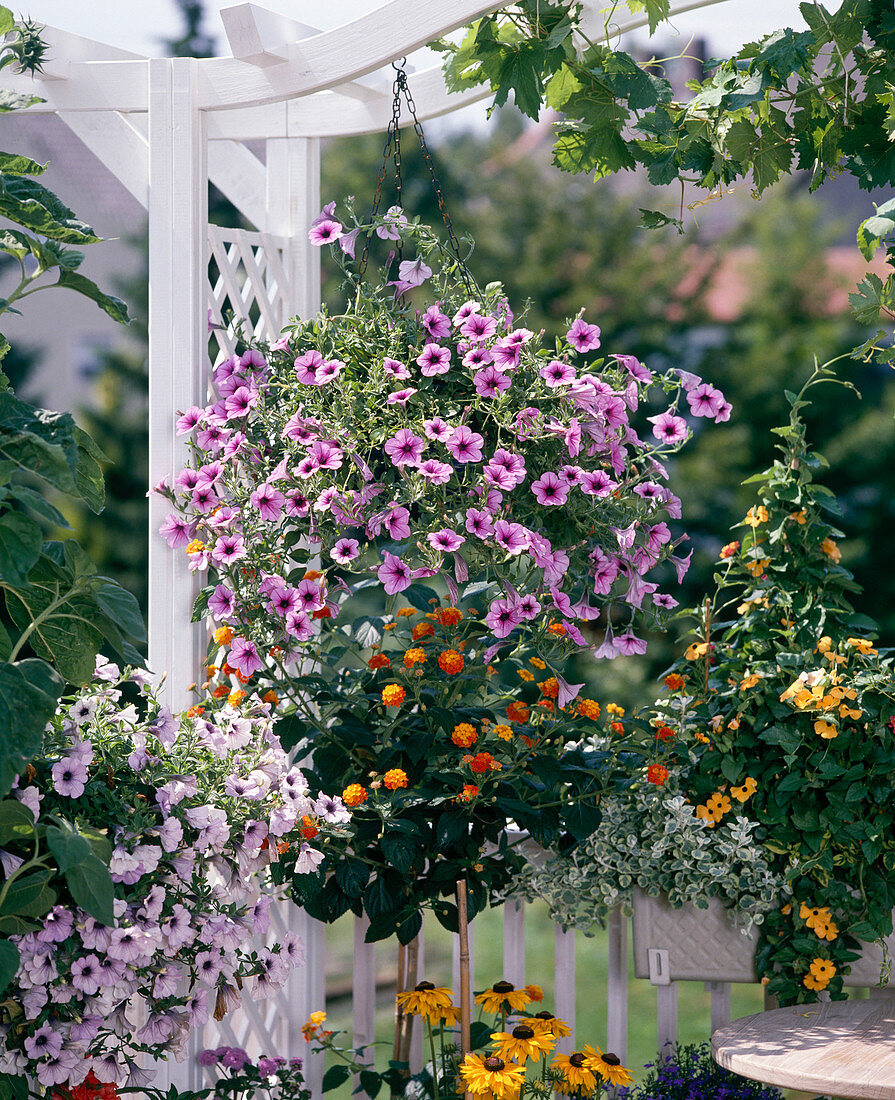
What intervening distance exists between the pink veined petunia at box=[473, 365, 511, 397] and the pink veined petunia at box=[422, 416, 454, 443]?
91 mm

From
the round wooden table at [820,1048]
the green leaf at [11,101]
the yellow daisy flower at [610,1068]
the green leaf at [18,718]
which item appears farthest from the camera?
the yellow daisy flower at [610,1068]

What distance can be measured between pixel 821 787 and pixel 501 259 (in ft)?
18.7

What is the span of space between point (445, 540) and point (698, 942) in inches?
34.2

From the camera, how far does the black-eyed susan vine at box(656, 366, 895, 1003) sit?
1926 millimetres

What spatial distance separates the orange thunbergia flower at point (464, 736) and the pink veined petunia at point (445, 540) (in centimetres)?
29

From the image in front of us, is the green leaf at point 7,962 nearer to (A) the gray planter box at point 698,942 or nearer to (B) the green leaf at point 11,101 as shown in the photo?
(B) the green leaf at point 11,101

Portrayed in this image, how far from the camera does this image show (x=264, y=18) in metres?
1.96

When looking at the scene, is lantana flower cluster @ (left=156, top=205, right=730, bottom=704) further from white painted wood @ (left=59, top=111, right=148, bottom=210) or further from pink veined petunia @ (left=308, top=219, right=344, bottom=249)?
white painted wood @ (left=59, top=111, right=148, bottom=210)

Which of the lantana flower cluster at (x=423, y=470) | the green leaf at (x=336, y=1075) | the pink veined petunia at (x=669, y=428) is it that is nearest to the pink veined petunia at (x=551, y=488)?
the lantana flower cluster at (x=423, y=470)

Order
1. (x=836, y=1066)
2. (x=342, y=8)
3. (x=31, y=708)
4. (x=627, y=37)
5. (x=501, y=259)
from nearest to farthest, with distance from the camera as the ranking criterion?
(x=31, y=708) → (x=836, y=1066) → (x=342, y=8) → (x=627, y=37) → (x=501, y=259)

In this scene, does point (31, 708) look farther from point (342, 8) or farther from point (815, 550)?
point (342, 8)

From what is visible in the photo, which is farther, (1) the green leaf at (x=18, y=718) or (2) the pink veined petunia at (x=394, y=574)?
(2) the pink veined petunia at (x=394, y=574)

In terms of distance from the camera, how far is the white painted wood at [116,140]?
2.15m

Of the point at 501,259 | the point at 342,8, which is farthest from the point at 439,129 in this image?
the point at 342,8
